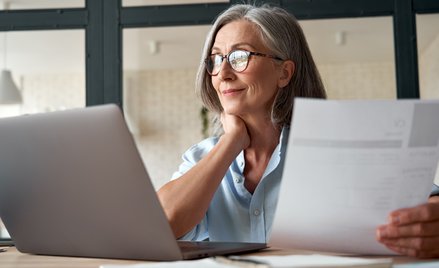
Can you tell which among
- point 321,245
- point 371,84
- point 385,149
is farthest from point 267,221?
point 371,84

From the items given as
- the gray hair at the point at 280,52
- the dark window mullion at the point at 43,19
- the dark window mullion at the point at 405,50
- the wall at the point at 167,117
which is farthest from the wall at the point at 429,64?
the wall at the point at 167,117

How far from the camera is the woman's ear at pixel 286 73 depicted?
5.74ft

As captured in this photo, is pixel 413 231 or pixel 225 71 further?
pixel 225 71

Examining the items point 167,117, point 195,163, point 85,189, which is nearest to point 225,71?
point 195,163

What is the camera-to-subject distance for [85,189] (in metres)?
1.00

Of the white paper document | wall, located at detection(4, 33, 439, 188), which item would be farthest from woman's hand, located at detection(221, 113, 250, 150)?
wall, located at detection(4, 33, 439, 188)

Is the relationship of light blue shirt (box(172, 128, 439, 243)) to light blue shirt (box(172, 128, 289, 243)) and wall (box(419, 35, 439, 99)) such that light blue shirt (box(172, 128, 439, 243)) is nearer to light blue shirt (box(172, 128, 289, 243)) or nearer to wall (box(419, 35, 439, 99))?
light blue shirt (box(172, 128, 289, 243))

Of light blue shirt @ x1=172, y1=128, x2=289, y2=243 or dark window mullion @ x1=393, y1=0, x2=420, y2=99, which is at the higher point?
dark window mullion @ x1=393, y1=0, x2=420, y2=99

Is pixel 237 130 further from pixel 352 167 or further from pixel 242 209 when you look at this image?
pixel 352 167

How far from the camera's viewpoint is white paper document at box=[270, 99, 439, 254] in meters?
0.85

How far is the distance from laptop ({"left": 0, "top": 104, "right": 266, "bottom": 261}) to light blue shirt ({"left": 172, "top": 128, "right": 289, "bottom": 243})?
44 cm

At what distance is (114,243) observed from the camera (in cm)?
104

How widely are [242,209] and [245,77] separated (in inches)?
13.6

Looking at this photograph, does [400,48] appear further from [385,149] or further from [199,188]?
[385,149]
